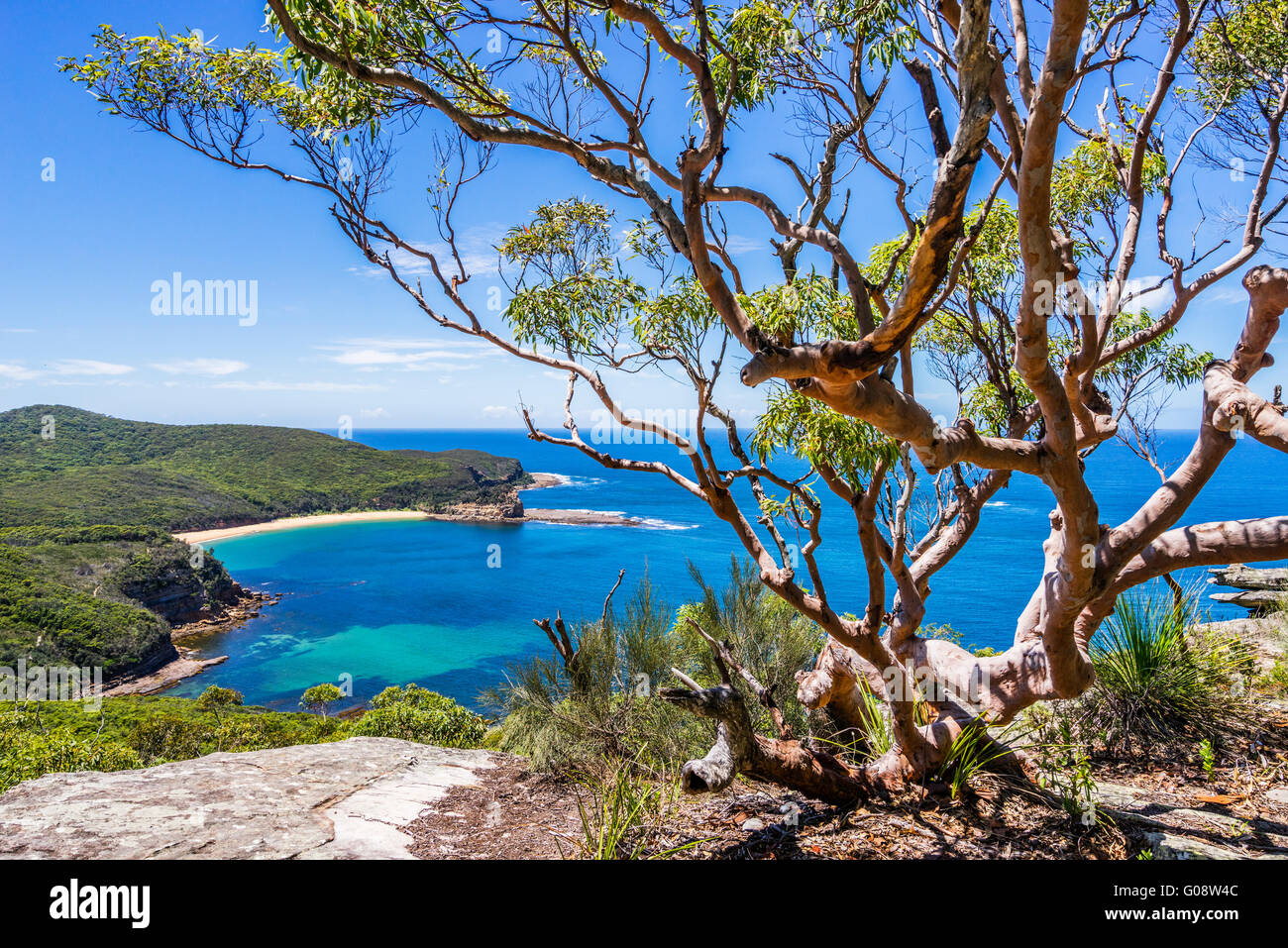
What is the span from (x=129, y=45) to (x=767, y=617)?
715cm

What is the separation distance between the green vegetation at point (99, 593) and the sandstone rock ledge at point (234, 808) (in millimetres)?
32740

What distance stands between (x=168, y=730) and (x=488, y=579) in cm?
3681

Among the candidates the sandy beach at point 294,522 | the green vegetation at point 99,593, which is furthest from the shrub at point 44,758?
the sandy beach at point 294,522

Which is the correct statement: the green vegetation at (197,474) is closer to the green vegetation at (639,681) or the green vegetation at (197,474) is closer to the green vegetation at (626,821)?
the green vegetation at (639,681)

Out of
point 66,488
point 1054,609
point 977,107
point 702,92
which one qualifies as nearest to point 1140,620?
point 1054,609

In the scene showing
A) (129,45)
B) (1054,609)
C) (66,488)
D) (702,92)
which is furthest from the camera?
(66,488)

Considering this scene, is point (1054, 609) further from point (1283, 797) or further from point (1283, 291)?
point (1283, 797)

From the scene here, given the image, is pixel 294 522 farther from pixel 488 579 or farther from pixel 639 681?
pixel 639 681

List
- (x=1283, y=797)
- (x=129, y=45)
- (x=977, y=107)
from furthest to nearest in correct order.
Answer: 1. (x=129, y=45)
2. (x=1283, y=797)
3. (x=977, y=107)

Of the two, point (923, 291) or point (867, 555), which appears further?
point (867, 555)

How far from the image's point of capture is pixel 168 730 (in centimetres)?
1586

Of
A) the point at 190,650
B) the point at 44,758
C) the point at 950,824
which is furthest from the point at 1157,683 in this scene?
the point at 190,650

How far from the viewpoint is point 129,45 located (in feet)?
14.3

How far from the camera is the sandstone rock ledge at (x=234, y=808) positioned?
351 centimetres
